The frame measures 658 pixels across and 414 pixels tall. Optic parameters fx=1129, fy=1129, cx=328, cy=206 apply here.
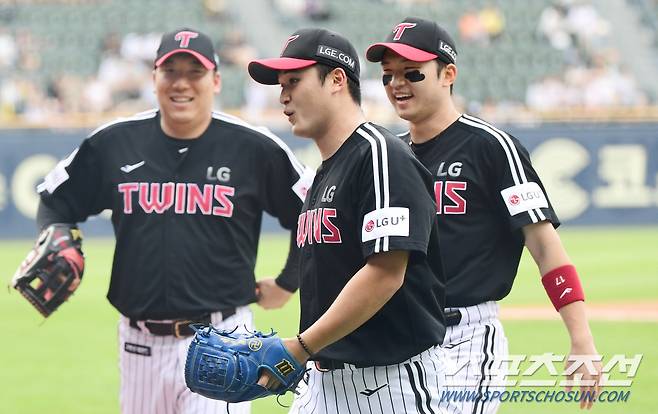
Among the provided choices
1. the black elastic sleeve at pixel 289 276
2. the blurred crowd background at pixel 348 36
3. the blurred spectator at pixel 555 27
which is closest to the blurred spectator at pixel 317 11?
the blurred crowd background at pixel 348 36

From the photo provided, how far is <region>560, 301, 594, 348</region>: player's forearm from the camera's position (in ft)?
15.3

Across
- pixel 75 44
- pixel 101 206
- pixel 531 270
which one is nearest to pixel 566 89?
pixel 531 270

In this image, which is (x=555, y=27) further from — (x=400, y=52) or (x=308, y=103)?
(x=308, y=103)

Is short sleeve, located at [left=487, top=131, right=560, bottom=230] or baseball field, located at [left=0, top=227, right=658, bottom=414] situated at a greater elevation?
short sleeve, located at [left=487, top=131, right=560, bottom=230]

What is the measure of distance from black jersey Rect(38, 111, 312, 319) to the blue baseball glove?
1421mm

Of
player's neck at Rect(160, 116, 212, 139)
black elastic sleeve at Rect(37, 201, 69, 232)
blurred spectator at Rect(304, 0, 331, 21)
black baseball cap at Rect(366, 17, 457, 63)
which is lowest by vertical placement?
black elastic sleeve at Rect(37, 201, 69, 232)

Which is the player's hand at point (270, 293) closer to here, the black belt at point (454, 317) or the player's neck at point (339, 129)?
the black belt at point (454, 317)

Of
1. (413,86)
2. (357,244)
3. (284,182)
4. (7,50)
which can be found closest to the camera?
(357,244)

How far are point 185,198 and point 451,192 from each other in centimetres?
132

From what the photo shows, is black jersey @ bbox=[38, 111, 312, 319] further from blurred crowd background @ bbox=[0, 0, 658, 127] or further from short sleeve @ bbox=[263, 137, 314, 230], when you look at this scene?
blurred crowd background @ bbox=[0, 0, 658, 127]

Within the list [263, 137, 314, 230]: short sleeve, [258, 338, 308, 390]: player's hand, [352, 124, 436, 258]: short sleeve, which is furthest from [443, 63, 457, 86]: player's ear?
[258, 338, 308, 390]: player's hand

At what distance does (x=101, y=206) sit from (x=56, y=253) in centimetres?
35

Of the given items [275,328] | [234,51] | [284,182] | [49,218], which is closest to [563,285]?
[284,182]

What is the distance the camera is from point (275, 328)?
36.3 feet
